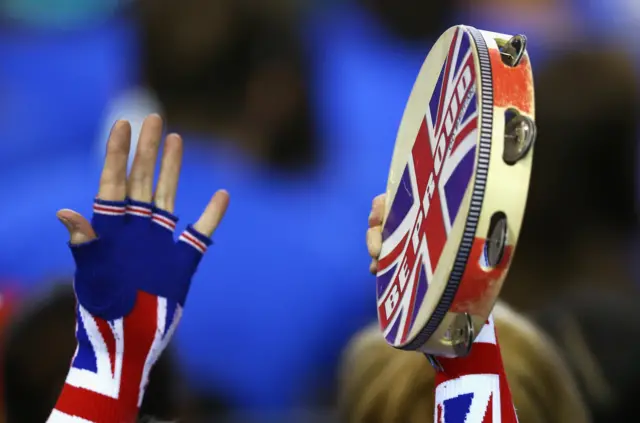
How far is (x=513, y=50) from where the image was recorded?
0.70 metres

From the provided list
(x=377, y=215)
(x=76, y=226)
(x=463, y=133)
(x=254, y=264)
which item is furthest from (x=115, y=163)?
(x=254, y=264)

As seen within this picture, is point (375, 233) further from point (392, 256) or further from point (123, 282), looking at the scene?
point (123, 282)

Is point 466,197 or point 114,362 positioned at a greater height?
point 466,197

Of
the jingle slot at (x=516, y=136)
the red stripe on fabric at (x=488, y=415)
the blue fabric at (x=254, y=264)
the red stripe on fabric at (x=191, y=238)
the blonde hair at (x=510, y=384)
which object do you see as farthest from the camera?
the blue fabric at (x=254, y=264)

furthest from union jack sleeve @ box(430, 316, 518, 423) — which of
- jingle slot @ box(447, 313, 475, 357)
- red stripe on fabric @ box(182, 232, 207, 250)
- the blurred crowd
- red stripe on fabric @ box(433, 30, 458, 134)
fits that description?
the blurred crowd

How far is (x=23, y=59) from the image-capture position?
2.23 m

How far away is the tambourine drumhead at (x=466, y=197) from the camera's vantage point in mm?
639

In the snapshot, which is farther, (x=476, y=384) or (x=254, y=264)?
(x=254, y=264)

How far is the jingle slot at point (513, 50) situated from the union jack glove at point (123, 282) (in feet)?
1.50

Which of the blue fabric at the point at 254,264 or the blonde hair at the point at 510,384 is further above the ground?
the blue fabric at the point at 254,264

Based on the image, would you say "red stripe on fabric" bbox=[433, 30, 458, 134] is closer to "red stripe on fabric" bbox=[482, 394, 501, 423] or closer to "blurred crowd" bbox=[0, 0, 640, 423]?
"red stripe on fabric" bbox=[482, 394, 501, 423]

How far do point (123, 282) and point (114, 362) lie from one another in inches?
3.6

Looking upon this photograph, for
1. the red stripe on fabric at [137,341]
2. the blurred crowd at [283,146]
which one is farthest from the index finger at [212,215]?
the blurred crowd at [283,146]

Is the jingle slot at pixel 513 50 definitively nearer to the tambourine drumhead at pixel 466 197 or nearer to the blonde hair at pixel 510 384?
the tambourine drumhead at pixel 466 197
